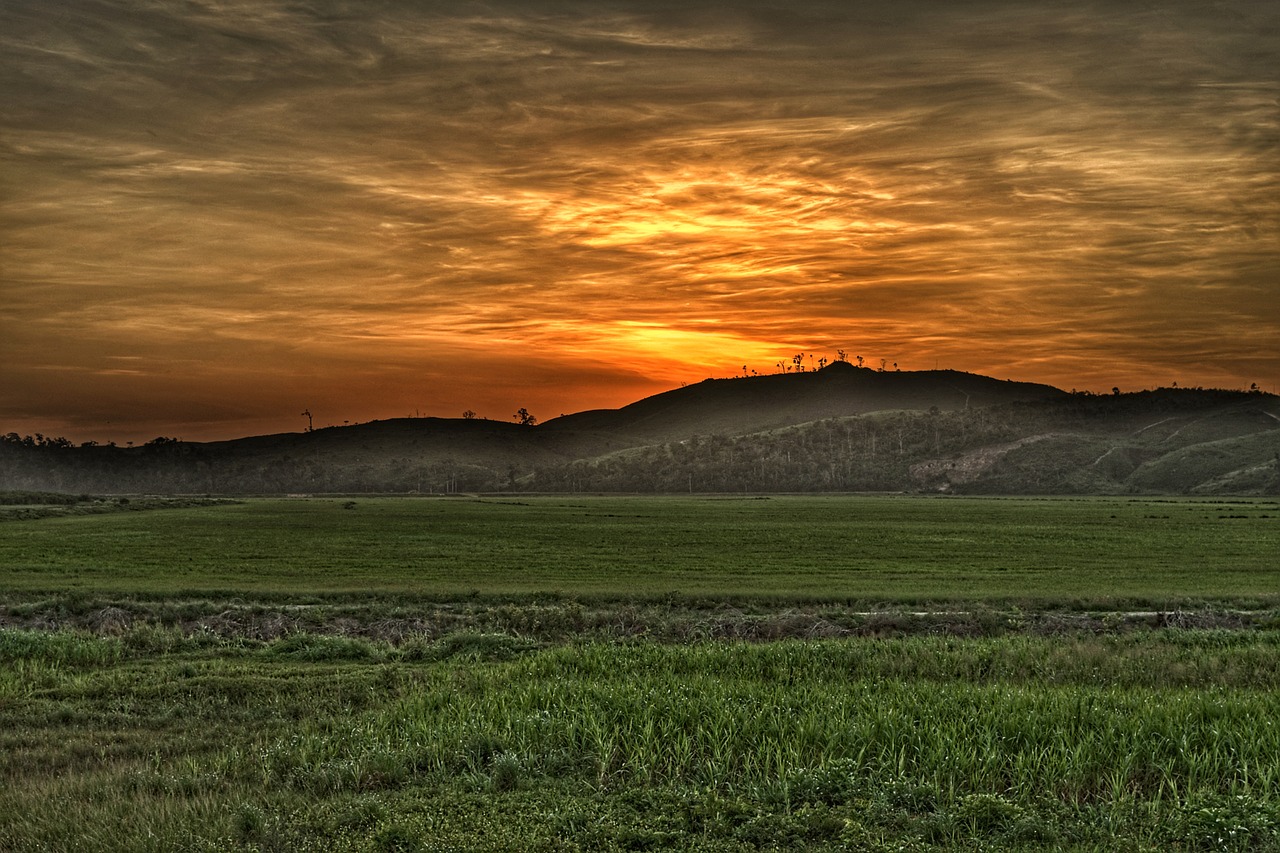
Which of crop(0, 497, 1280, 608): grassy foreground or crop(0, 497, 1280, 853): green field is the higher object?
crop(0, 497, 1280, 853): green field

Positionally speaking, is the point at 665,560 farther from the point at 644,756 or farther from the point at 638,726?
the point at 644,756

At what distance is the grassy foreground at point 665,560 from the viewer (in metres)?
39.4

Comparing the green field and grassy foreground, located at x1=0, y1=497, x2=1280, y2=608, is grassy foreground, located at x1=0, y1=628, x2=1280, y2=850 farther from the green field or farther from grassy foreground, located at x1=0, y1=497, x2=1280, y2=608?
grassy foreground, located at x1=0, y1=497, x2=1280, y2=608

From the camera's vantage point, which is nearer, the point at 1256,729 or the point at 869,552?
the point at 1256,729

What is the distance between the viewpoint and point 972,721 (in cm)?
1359

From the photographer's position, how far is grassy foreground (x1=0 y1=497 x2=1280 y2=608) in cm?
3941

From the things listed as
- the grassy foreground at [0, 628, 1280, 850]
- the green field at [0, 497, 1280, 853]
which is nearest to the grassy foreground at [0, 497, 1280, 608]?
the green field at [0, 497, 1280, 853]

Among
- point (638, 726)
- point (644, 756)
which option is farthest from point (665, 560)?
point (644, 756)

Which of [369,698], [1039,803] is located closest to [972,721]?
[1039,803]

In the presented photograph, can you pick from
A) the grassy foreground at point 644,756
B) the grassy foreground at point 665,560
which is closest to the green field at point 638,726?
the grassy foreground at point 644,756

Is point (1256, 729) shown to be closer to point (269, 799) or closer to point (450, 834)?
point (450, 834)

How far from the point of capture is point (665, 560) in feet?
181

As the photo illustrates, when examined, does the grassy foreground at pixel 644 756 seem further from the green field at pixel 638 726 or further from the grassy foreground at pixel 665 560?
the grassy foreground at pixel 665 560

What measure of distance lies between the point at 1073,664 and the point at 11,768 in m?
19.0
